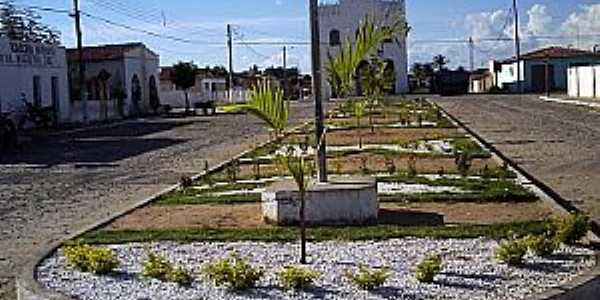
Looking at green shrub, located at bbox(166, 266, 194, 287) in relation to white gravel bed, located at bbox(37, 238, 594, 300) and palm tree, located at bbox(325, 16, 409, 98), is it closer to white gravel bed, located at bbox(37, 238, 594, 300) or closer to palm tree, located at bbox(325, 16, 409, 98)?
white gravel bed, located at bbox(37, 238, 594, 300)

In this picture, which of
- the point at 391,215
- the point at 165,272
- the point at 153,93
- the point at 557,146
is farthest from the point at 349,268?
the point at 153,93

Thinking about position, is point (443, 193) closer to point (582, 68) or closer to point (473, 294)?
point (473, 294)

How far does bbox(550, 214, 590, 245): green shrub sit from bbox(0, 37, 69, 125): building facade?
35.5 metres

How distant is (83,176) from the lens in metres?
19.9

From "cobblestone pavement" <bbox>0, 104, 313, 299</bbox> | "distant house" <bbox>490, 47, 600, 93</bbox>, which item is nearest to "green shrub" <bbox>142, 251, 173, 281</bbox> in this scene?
"cobblestone pavement" <bbox>0, 104, 313, 299</bbox>

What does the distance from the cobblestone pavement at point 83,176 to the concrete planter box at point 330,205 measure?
253 cm

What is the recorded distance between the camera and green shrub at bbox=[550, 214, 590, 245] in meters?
8.41

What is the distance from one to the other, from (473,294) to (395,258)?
138 centimetres

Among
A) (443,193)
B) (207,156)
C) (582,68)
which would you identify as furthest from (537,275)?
(582,68)

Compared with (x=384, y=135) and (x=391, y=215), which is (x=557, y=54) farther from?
(x=391, y=215)

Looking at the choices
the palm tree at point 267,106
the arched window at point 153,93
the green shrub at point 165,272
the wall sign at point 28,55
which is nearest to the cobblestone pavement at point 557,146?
the palm tree at point 267,106

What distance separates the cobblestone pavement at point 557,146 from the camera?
45.9ft

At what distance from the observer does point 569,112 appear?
41.2m

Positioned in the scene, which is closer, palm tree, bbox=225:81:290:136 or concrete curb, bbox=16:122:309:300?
concrete curb, bbox=16:122:309:300
